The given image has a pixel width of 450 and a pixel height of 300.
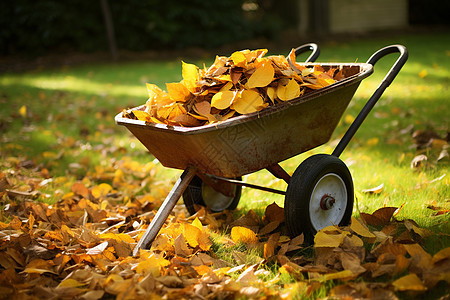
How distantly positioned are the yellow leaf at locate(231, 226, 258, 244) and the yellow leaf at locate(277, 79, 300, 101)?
0.71m

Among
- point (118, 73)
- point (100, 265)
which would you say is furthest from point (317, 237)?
point (118, 73)

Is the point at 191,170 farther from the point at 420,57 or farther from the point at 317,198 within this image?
the point at 420,57

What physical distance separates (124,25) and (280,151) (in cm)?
1138

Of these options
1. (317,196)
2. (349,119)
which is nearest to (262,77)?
(317,196)

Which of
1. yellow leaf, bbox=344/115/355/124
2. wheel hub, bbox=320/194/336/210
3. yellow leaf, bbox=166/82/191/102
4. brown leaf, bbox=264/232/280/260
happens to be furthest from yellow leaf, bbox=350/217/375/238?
yellow leaf, bbox=344/115/355/124

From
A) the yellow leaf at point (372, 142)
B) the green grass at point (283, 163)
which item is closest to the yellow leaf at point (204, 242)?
the green grass at point (283, 163)

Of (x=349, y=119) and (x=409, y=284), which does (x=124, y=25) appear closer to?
(x=349, y=119)

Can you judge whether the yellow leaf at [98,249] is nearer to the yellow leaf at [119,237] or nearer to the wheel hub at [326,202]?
the yellow leaf at [119,237]

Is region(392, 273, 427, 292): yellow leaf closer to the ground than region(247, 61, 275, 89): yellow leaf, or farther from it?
closer to the ground

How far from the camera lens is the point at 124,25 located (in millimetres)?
12648

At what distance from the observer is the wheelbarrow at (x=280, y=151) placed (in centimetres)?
211

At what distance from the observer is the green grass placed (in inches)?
116

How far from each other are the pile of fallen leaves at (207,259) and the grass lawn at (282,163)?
0.28 m

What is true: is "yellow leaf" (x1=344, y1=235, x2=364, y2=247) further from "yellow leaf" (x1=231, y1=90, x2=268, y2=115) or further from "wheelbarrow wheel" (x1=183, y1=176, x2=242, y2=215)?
"wheelbarrow wheel" (x1=183, y1=176, x2=242, y2=215)
